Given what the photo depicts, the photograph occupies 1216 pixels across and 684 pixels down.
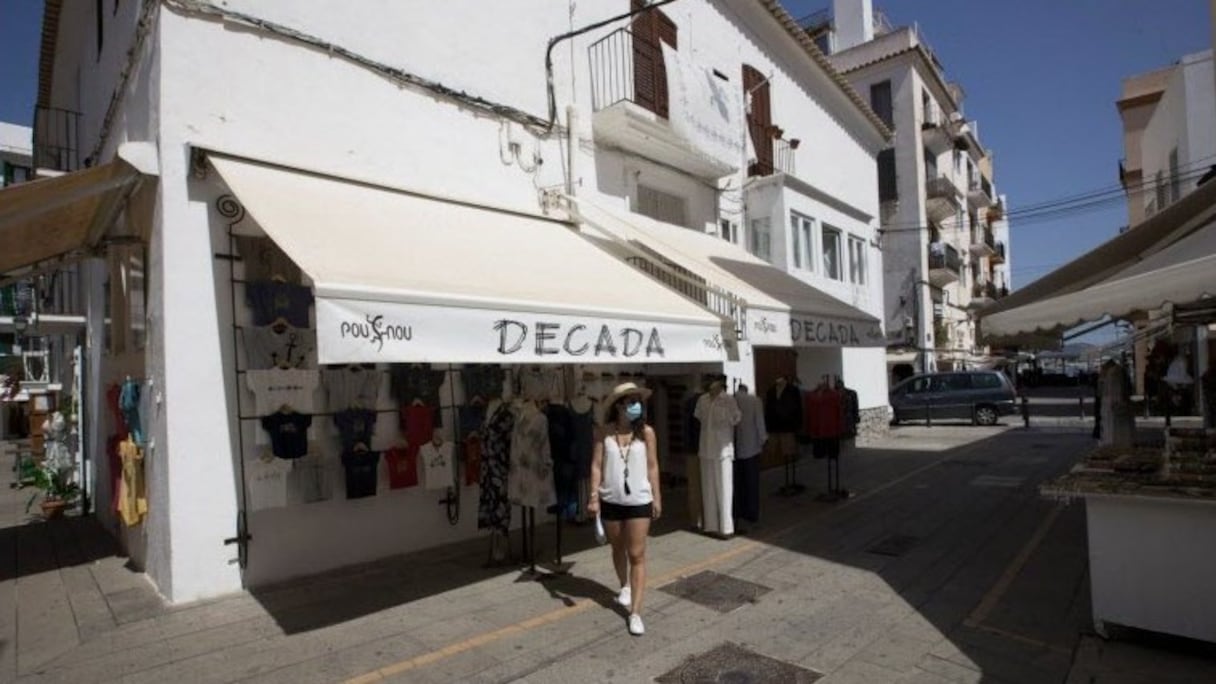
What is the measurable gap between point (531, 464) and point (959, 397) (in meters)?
19.5

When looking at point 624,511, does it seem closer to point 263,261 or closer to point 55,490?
point 263,261

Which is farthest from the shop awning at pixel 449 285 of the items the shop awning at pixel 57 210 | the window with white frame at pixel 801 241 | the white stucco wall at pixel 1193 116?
the white stucco wall at pixel 1193 116

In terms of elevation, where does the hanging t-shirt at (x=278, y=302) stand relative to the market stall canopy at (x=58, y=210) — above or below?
below

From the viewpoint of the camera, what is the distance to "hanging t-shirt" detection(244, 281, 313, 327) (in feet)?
21.2

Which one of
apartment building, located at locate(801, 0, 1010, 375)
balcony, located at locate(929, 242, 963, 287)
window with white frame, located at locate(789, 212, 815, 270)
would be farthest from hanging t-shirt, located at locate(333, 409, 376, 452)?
balcony, located at locate(929, 242, 963, 287)

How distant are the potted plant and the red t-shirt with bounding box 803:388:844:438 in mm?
11714

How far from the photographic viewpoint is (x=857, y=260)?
720 inches

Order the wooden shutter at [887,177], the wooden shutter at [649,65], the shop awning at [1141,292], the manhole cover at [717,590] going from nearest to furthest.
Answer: the shop awning at [1141,292], the manhole cover at [717,590], the wooden shutter at [649,65], the wooden shutter at [887,177]

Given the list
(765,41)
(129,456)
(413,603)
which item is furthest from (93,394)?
(765,41)

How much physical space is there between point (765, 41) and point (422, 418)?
12439mm

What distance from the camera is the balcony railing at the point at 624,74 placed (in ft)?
34.3

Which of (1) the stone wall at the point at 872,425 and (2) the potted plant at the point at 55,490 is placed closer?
(2) the potted plant at the point at 55,490

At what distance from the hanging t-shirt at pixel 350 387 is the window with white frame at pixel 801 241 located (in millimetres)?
10069

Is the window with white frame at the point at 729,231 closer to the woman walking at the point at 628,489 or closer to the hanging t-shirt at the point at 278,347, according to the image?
the woman walking at the point at 628,489
